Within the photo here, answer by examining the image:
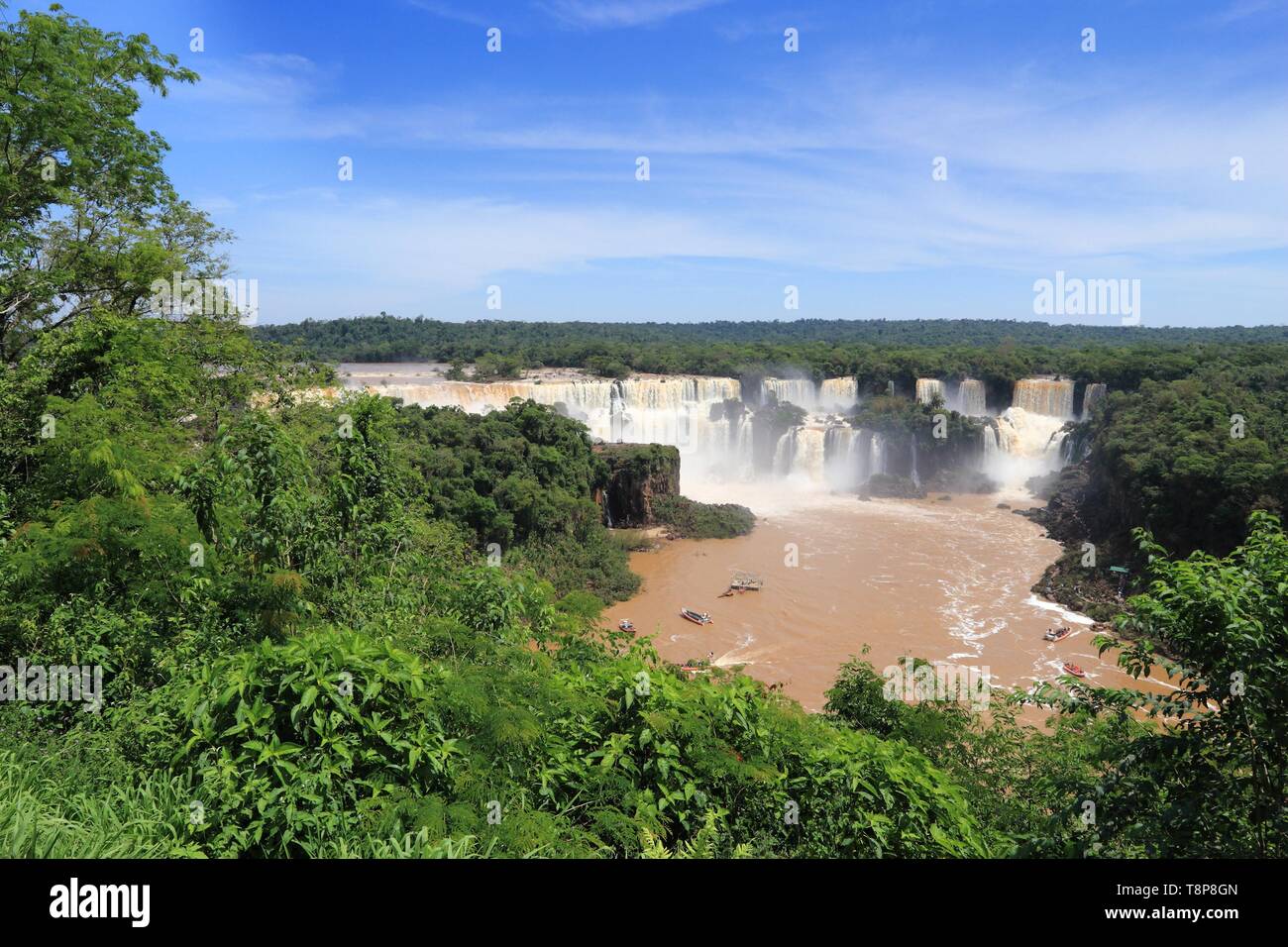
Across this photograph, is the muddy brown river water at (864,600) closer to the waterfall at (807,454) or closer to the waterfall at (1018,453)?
the waterfall at (807,454)

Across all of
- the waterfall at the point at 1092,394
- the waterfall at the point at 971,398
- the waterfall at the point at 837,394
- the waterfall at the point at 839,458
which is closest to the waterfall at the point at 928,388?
the waterfall at the point at 971,398

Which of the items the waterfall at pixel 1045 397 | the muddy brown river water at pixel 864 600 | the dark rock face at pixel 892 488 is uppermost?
the waterfall at pixel 1045 397

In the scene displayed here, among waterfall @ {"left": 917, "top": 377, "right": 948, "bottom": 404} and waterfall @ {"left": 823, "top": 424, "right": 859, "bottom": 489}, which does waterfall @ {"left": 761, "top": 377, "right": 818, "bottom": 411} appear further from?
waterfall @ {"left": 823, "top": 424, "right": 859, "bottom": 489}

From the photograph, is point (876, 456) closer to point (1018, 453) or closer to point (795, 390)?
point (1018, 453)

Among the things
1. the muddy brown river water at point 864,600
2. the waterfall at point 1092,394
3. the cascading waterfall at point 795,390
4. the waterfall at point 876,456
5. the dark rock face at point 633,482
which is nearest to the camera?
the muddy brown river water at point 864,600

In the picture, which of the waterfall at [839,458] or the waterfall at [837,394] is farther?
the waterfall at [837,394]

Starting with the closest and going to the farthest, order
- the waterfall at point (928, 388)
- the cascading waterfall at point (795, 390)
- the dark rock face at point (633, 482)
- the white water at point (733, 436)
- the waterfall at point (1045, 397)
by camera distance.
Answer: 1. the dark rock face at point (633, 482)
2. the white water at point (733, 436)
3. the waterfall at point (1045, 397)
4. the cascading waterfall at point (795, 390)
5. the waterfall at point (928, 388)
